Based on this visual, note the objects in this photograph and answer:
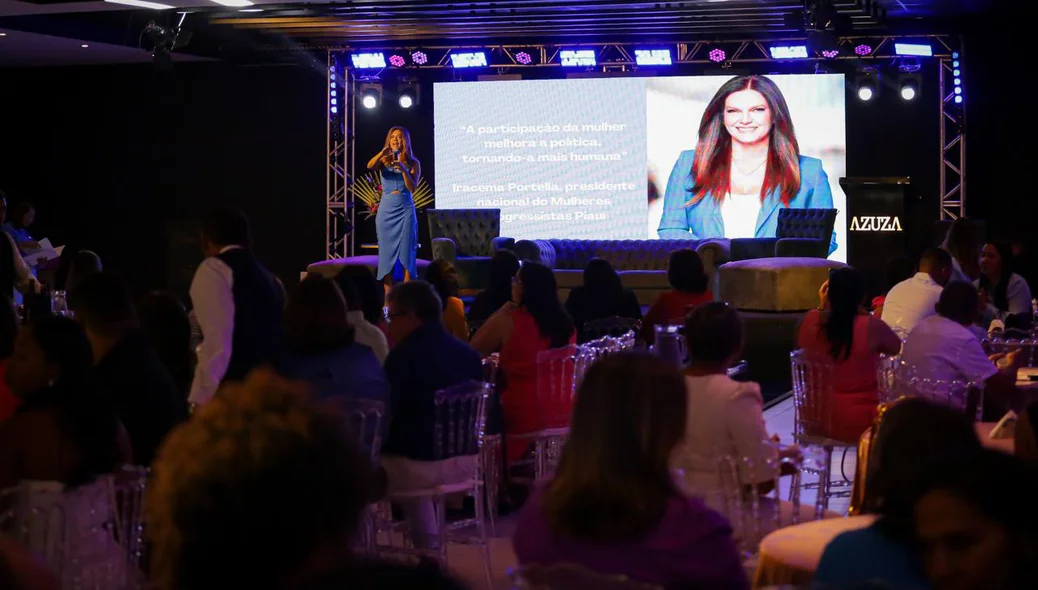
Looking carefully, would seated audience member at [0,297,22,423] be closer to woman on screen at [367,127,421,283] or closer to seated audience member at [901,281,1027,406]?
seated audience member at [901,281,1027,406]

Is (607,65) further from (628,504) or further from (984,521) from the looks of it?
(984,521)

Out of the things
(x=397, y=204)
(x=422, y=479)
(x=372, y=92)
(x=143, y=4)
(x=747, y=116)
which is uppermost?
(x=143, y=4)

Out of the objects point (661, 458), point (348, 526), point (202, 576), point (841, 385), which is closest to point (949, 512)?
point (661, 458)

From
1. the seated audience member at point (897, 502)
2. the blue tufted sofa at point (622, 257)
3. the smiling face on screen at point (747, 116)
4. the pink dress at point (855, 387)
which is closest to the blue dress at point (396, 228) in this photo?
the blue tufted sofa at point (622, 257)

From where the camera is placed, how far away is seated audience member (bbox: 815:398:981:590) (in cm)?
A: 214

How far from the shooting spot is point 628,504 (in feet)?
6.88

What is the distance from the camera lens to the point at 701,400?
11.9 feet

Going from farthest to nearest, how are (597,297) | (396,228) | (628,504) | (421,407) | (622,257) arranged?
(622,257)
(396,228)
(597,297)
(421,407)
(628,504)

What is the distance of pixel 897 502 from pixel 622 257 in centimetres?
1187

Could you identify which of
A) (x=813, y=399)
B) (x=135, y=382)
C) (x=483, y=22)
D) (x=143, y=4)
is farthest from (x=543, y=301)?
(x=483, y=22)

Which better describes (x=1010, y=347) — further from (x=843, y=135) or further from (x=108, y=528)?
(x=843, y=135)

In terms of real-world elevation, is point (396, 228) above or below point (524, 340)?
above

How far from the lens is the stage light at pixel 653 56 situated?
13820mm

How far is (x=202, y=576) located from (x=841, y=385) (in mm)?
4473
